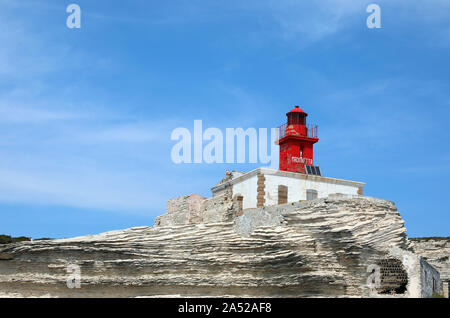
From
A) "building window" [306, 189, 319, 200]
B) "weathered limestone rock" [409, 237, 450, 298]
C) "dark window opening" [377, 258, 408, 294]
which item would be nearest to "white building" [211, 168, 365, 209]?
"building window" [306, 189, 319, 200]

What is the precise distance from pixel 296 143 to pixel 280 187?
698 cm

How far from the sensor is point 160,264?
123ft

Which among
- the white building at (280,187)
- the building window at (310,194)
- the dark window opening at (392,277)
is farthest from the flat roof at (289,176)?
the dark window opening at (392,277)

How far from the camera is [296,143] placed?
47.1 meters

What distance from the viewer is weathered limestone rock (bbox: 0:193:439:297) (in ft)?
113

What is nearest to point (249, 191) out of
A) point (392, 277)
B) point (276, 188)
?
point (276, 188)

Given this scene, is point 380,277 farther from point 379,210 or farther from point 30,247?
point 30,247

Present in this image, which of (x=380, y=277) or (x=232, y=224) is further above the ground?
(x=232, y=224)

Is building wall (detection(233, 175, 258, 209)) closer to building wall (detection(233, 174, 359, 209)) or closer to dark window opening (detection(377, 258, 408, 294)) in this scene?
building wall (detection(233, 174, 359, 209))

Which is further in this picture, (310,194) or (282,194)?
(310,194)

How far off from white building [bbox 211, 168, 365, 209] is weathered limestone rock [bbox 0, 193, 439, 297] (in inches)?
55.8

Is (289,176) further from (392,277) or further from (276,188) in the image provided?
(392,277)
